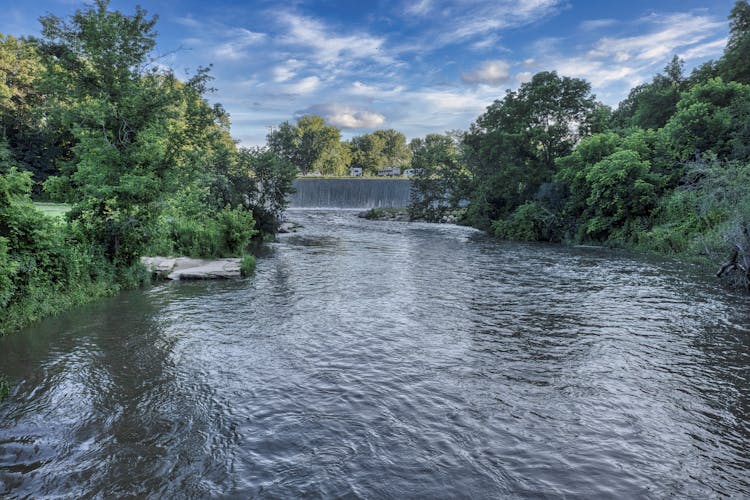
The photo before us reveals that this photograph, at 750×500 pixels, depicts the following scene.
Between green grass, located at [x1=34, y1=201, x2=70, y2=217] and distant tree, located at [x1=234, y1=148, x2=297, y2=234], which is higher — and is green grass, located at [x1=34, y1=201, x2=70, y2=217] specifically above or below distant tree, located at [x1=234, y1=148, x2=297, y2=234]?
below

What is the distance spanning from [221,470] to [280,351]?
3.78m

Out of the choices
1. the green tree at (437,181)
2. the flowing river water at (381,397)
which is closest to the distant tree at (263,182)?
the flowing river water at (381,397)

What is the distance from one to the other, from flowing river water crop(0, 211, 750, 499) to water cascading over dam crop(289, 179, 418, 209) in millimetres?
46377

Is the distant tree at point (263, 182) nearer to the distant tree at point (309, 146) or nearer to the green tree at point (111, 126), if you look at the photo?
the green tree at point (111, 126)

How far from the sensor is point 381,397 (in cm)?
684

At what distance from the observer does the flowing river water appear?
490 centimetres

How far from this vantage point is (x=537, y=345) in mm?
9156

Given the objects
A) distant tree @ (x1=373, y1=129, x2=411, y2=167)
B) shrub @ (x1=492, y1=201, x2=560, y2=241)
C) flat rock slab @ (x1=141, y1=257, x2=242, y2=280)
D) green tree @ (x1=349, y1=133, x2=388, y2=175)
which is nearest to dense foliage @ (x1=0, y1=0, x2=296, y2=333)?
A: flat rock slab @ (x1=141, y1=257, x2=242, y2=280)

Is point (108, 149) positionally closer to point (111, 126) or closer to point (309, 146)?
point (111, 126)

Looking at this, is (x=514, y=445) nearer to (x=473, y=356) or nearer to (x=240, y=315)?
(x=473, y=356)

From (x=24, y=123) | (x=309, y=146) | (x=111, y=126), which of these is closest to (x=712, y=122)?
(x=111, y=126)

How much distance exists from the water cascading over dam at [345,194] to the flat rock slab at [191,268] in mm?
42567

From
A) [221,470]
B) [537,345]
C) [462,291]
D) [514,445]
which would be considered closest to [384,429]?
[514,445]

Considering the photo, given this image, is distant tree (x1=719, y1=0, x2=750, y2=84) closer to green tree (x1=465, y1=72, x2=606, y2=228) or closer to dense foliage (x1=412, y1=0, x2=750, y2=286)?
dense foliage (x1=412, y1=0, x2=750, y2=286)
